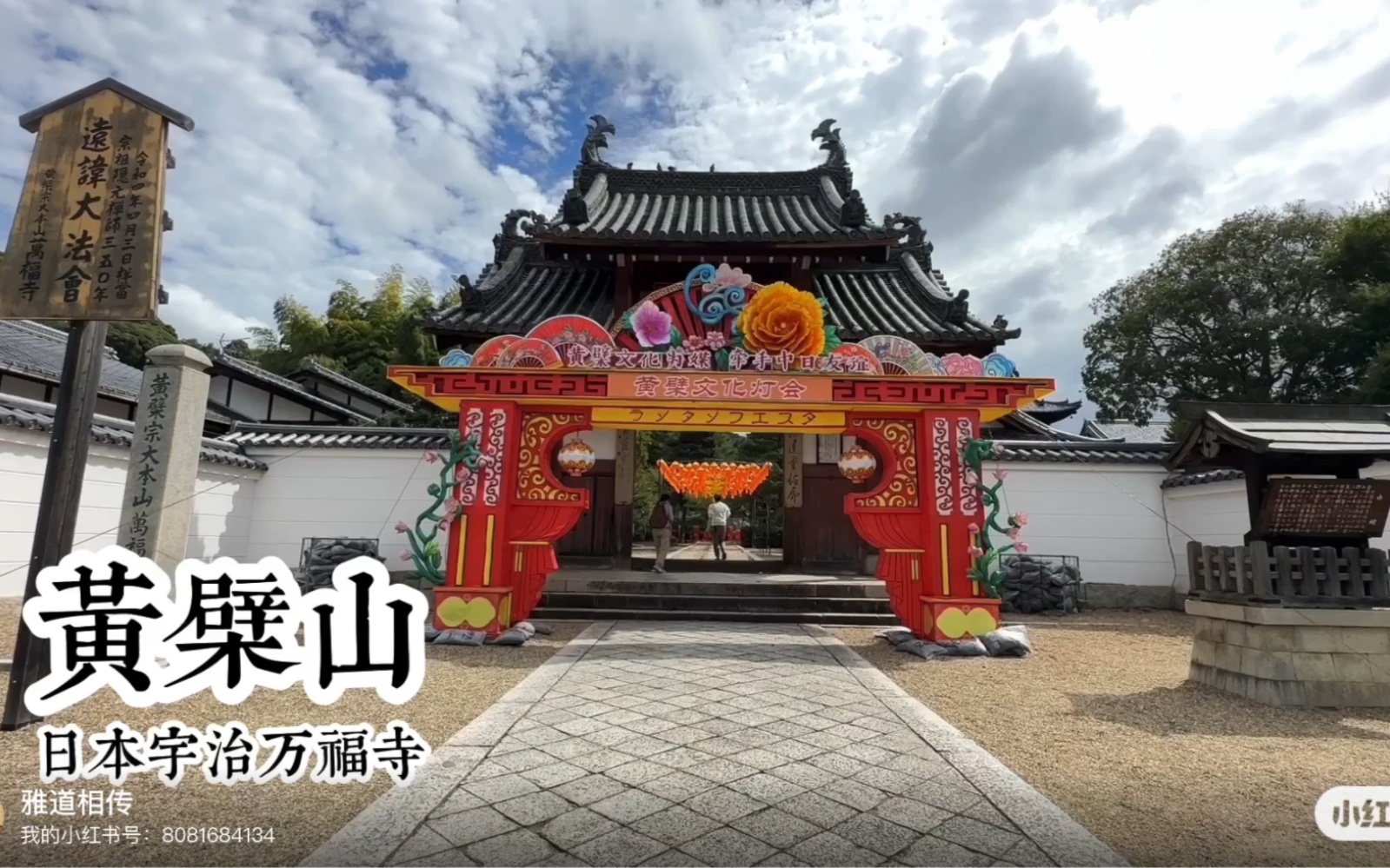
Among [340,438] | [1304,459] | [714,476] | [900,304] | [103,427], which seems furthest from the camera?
[714,476]

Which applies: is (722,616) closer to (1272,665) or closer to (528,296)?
(1272,665)

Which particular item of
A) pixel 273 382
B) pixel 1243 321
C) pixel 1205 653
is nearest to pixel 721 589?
pixel 1205 653

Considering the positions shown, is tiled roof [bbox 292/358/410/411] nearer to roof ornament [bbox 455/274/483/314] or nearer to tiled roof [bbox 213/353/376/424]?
tiled roof [bbox 213/353/376/424]

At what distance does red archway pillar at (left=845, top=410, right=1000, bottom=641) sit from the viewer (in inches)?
287

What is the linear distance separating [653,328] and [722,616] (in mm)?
4313

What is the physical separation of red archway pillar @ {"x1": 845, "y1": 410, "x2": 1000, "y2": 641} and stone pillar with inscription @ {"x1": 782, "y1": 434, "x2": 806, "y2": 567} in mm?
4429

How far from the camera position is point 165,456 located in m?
5.14

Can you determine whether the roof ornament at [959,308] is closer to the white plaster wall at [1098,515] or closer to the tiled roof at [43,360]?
the white plaster wall at [1098,515]

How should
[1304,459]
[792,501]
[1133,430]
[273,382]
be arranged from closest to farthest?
[1304,459]
[792,501]
[273,382]
[1133,430]

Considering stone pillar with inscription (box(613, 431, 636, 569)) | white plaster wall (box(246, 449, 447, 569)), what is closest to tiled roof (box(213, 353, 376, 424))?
white plaster wall (box(246, 449, 447, 569))

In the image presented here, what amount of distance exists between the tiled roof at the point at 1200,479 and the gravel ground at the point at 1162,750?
4.79 m

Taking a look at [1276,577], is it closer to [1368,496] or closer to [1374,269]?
[1368,496]

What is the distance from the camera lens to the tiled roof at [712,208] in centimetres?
1206

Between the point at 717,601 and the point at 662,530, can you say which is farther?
the point at 662,530
